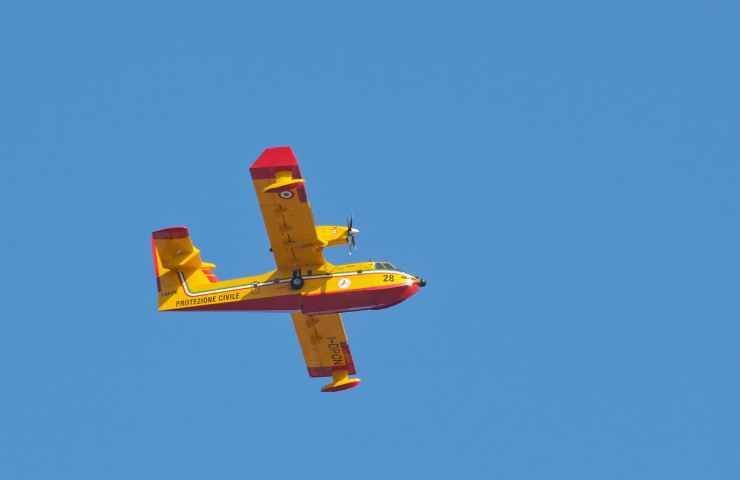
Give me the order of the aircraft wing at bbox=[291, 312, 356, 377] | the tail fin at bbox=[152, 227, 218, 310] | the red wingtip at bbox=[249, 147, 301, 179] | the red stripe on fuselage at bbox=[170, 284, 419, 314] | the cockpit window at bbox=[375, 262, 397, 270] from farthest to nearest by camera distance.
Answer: the aircraft wing at bbox=[291, 312, 356, 377], the tail fin at bbox=[152, 227, 218, 310], the cockpit window at bbox=[375, 262, 397, 270], the red stripe on fuselage at bbox=[170, 284, 419, 314], the red wingtip at bbox=[249, 147, 301, 179]

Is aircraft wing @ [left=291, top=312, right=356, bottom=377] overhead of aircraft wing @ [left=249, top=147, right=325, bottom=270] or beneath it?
beneath

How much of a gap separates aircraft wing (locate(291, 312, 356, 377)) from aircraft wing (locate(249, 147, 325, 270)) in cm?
528

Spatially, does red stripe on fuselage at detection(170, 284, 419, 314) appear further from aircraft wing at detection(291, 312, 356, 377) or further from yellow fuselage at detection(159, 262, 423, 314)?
aircraft wing at detection(291, 312, 356, 377)

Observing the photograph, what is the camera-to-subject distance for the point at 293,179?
157 feet

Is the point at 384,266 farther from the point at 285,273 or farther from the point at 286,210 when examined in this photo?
the point at 286,210

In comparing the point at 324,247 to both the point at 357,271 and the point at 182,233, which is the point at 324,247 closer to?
the point at 357,271

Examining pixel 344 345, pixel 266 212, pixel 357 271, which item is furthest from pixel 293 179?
pixel 344 345

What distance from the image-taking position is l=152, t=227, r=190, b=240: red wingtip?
51.6m

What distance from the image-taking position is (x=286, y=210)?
160 ft

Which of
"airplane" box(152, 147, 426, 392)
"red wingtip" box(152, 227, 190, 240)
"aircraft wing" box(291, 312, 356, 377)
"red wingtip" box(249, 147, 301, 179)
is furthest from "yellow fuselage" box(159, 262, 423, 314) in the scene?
"red wingtip" box(249, 147, 301, 179)

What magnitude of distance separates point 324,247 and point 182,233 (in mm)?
5762

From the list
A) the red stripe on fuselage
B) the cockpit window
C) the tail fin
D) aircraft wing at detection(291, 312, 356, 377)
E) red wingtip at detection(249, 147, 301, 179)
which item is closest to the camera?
red wingtip at detection(249, 147, 301, 179)

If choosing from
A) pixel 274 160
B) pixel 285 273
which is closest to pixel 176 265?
pixel 285 273

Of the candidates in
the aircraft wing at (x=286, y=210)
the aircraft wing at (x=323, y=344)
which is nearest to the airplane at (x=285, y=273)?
the aircraft wing at (x=286, y=210)
